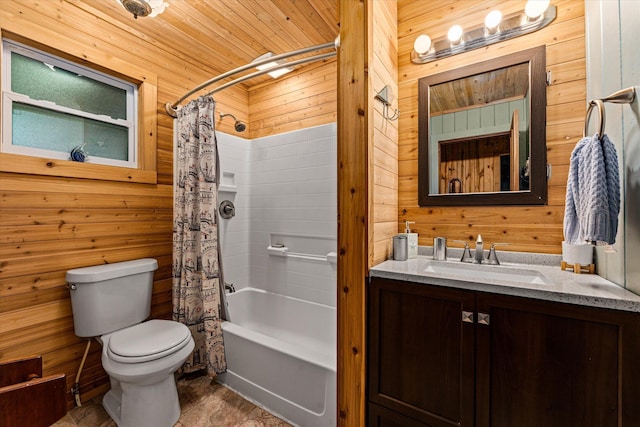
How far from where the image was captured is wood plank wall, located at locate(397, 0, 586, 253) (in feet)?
4.60

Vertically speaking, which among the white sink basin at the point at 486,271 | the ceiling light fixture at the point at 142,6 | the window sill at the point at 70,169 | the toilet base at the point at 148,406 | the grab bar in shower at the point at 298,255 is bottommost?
the toilet base at the point at 148,406

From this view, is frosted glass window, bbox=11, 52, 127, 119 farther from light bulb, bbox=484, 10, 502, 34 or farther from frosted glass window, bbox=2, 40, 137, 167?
light bulb, bbox=484, 10, 502, 34

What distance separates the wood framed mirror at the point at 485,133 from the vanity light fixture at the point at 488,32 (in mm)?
123

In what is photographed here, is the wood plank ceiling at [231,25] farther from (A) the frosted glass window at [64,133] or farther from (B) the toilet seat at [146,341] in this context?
(B) the toilet seat at [146,341]

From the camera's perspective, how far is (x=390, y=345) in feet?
4.17

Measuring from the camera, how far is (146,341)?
1.49 metres

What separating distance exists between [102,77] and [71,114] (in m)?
0.36

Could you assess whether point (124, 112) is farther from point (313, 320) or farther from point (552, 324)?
point (552, 324)

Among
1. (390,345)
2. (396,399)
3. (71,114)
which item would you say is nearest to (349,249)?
(390,345)

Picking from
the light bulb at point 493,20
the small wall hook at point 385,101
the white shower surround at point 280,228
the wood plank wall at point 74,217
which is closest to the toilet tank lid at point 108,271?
the wood plank wall at point 74,217

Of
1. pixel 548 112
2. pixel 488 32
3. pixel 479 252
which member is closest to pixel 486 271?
pixel 479 252

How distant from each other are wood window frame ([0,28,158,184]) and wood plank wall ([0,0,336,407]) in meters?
0.03

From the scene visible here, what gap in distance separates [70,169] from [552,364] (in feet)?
8.51

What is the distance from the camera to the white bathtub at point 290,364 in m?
1.46
